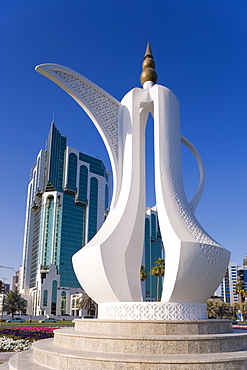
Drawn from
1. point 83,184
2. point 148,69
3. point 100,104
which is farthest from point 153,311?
point 83,184

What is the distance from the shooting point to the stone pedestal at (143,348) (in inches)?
244

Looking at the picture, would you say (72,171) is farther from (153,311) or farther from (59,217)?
(153,311)

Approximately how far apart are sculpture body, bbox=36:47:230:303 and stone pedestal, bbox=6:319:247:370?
128 centimetres

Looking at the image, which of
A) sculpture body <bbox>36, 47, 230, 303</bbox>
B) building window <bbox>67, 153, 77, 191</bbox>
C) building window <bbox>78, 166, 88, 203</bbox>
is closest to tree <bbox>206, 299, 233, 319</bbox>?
building window <bbox>78, 166, 88, 203</bbox>

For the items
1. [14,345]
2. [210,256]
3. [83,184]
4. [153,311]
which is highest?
[83,184]

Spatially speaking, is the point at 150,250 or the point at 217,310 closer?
the point at 217,310

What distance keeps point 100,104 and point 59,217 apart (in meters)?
53.0

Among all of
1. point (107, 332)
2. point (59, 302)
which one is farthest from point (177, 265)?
point (59, 302)

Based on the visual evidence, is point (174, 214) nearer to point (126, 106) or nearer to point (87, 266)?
point (87, 266)

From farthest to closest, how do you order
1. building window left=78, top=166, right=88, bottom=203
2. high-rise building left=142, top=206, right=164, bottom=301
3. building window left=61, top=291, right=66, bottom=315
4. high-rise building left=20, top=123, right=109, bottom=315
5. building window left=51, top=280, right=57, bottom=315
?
1. high-rise building left=142, top=206, right=164, bottom=301
2. building window left=78, top=166, right=88, bottom=203
3. high-rise building left=20, top=123, right=109, bottom=315
4. building window left=61, top=291, right=66, bottom=315
5. building window left=51, top=280, right=57, bottom=315

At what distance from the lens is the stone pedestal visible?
621 cm

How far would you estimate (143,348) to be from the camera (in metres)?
6.83

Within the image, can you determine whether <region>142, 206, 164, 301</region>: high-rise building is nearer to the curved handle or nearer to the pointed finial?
the curved handle

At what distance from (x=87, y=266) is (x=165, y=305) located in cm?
227
